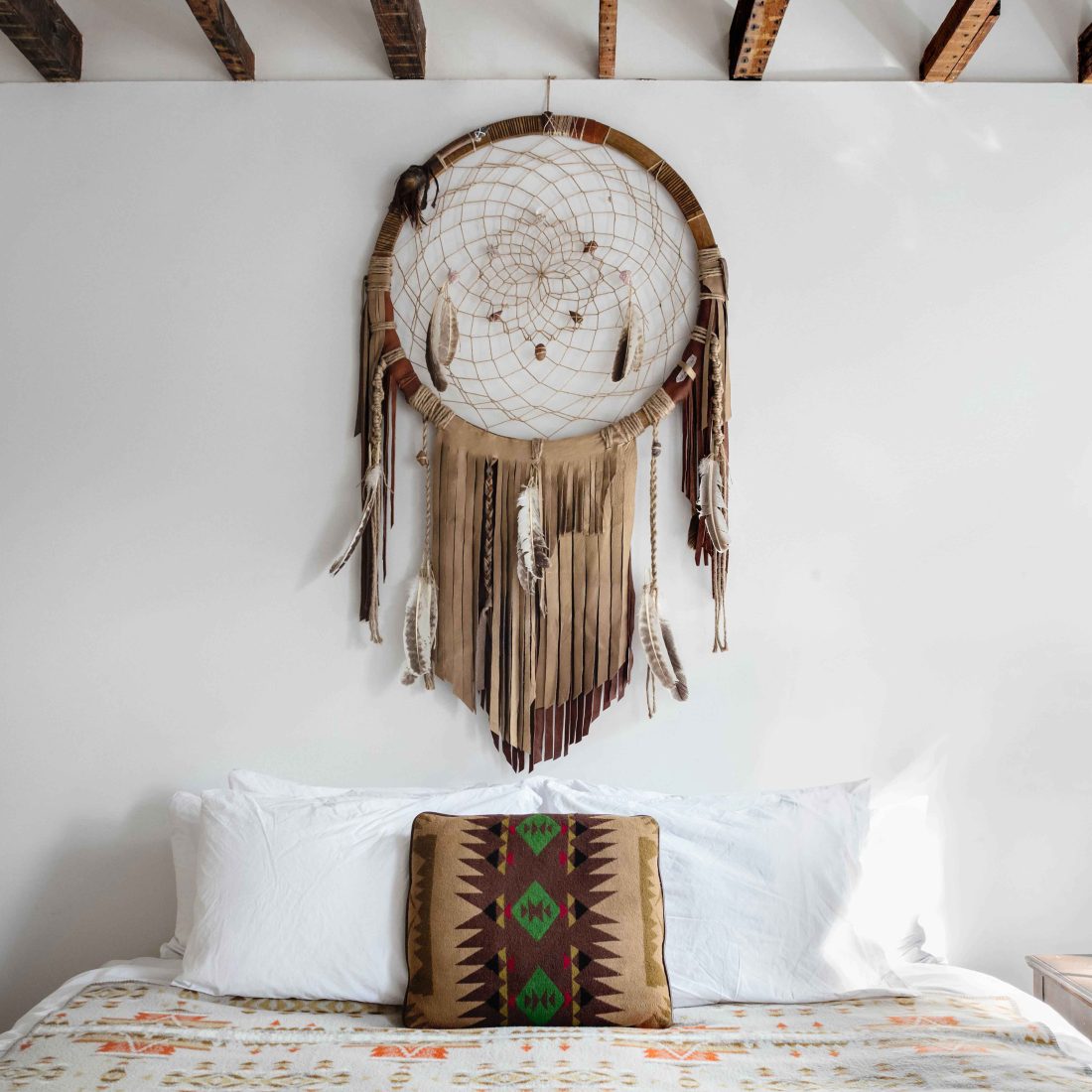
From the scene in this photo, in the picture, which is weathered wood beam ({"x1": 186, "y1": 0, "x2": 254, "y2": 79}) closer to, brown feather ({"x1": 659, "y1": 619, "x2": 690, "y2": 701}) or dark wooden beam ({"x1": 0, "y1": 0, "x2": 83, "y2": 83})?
dark wooden beam ({"x1": 0, "y1": 0, "x2": 83, "y2": 83})

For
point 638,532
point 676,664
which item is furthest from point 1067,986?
point 638,532

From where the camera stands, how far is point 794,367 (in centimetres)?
218

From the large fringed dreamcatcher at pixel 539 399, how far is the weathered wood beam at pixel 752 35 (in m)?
0.27

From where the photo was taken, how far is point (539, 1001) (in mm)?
1624

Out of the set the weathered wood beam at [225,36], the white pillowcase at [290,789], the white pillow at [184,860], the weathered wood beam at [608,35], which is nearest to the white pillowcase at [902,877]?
the white pillowcase at [290,789]

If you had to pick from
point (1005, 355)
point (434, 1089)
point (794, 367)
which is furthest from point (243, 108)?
point (434, 1089)

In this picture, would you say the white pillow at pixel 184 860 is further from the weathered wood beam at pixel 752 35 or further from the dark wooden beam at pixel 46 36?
the weathered wood beam at pixel 752 35

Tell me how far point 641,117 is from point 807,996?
5.85 ft

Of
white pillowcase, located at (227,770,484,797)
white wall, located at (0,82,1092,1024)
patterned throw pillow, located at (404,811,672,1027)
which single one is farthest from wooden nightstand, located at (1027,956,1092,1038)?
white pillowcase, located at (227,770,484,797)

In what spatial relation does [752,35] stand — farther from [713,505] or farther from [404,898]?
[404,898]

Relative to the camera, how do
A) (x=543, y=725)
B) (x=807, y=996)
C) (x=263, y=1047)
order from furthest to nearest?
(x=543, y=725) → (x=807, y=996) → (x=263, y=1047)

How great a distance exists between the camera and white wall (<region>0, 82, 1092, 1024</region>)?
7.06ft

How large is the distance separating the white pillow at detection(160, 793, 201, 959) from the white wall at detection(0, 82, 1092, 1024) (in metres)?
0.15

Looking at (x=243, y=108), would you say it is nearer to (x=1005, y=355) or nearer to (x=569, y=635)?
(x=569, y=635)
